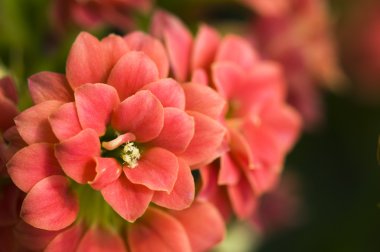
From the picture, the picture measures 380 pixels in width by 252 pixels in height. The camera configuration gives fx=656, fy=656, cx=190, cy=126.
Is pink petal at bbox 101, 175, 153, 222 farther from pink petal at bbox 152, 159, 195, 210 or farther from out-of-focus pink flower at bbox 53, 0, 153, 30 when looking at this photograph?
out-of-focus pink flower at bbox 53, 0, 153, 30

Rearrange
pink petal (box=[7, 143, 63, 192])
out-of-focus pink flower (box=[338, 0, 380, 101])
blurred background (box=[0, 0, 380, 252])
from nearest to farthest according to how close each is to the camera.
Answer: pink petal (box=[7, 143, 63, 192]) → blurred background (box=[0, 0, 380, 252]) → out-of-focus pink flower (box=[338, 0, 380, 101])

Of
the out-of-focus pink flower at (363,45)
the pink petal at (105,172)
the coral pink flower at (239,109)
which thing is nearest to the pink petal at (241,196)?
the coral pink flower at (239,109)

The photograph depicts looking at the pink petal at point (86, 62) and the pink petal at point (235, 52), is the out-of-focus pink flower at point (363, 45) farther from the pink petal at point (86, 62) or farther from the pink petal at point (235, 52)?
the pink petal at point (86, 62)

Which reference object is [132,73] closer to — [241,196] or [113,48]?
[113,48]

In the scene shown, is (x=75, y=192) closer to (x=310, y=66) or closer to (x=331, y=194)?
(x=310, y=66)

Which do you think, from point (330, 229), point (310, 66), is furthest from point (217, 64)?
point (330, 229)

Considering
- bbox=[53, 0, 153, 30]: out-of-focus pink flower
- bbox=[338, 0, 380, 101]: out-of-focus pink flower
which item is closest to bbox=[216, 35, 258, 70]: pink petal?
bbox=[53, 0, 153, 30]: out-of-focus pink flower
